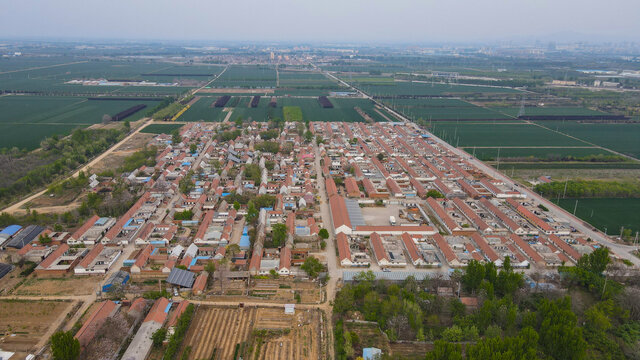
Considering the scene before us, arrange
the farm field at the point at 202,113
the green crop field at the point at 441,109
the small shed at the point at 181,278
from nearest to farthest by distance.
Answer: the small shed at the point at 181,278 → the farm field at the point at 202,113 → the green crop field at the point at 441,109

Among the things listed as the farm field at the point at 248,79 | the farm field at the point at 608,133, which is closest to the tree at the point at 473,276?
the farm field at the point at 608,133

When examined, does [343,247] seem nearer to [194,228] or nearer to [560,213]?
[194,228]

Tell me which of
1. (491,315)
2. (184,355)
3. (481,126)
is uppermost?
(481,126)

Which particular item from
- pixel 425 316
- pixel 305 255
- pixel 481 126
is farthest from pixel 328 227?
pixel 481 126

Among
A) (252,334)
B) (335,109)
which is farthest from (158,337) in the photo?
(335,109)

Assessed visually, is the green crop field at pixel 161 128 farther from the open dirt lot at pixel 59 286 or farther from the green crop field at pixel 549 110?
the green crop field at pixel 549 110

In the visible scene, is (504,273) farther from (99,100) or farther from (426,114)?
(99,100)
